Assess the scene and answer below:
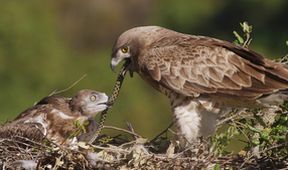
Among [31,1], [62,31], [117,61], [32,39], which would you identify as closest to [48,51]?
[32,39]

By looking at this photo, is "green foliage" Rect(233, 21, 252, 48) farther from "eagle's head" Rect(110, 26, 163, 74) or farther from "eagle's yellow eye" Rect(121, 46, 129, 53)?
"eagle's yellow eye" Rect(121, 46, 129, 53)

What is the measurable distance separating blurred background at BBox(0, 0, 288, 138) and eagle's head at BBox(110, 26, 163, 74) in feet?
39.0

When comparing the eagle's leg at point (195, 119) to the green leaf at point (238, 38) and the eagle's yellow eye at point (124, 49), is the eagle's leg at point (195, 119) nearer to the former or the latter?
the green leaf at point (238, 38)

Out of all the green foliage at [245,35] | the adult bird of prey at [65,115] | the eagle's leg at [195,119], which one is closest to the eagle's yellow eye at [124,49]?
the adult bird of prey at [65,115]

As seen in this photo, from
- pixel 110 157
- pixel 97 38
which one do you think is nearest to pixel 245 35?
pixel 110 157

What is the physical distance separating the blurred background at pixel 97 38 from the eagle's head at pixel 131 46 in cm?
1188

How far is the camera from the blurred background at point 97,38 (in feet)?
106

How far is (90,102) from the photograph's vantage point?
11664 millimetres

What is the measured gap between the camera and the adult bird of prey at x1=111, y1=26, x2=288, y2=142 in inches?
440

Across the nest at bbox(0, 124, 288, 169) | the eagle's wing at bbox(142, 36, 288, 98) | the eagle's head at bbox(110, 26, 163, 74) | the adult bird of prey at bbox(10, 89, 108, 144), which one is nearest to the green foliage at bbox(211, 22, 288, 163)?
the nest at bbox(0, 124, 288, 169)

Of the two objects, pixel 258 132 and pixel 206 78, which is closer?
pixel 258 132

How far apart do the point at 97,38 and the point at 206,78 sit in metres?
35.6

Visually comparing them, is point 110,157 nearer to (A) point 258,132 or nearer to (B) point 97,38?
(A) point 258,132

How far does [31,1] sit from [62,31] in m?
7.50
